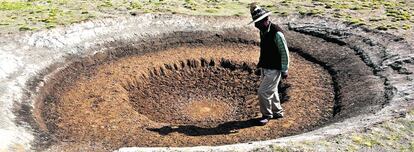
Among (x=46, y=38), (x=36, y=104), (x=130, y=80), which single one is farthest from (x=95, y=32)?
(x=36, y=104)

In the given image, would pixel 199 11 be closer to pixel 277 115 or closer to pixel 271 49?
pixel 277 115

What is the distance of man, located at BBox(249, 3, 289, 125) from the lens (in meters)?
16.5

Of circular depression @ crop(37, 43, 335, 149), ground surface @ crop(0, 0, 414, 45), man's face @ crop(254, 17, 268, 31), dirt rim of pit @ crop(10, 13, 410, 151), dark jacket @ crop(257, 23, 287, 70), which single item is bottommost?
circular depression @ crop(37, 43, 335, 149)

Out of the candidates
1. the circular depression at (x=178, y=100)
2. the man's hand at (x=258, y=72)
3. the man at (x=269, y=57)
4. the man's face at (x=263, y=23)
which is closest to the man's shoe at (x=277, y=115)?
the circular depression at (x=178, y=100)

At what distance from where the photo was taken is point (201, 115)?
20.5 metres

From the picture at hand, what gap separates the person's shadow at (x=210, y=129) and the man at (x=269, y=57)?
65 cm

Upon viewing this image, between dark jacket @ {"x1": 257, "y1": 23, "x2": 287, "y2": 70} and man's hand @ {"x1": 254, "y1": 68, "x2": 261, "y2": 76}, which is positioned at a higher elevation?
dark jacket @ {"x1": 257, "y1": 23, "x2": 287, "y2": 70}

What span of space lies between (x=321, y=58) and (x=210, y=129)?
842 cm

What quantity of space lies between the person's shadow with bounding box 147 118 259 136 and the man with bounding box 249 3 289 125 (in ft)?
2.13

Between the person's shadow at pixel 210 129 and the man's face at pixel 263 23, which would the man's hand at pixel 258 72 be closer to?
the person's shadow at pixel 210 129

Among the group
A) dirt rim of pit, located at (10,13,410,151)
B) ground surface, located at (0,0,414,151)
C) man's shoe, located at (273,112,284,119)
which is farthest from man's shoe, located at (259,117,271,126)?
ground surface, located at (0,0,414,151)

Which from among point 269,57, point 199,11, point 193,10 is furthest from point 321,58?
point 193,10

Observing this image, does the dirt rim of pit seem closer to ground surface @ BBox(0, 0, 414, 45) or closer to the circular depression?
the circular depression

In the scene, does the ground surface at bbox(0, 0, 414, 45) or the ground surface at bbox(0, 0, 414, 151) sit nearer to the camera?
the ground surface at bbox(0, 0, 414, 151)
